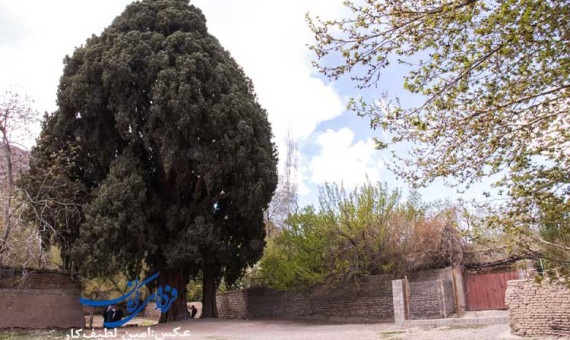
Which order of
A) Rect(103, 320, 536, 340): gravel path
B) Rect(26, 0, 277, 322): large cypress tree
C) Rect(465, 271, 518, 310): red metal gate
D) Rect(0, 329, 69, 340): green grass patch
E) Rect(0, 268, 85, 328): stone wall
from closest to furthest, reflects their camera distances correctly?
Rect(103, 320, 536, 340): gravel path, Rect(0, 329, 69, 340): green grass patch, Rect(0, 268, 85, 328): stone wall, Rect(465, 271, 518, 310): red metal gate, Rect(26, 0, 277, 322): large cypress tree

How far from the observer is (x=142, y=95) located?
16516 millimetres

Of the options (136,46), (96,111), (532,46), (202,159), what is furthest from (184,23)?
(532,46)

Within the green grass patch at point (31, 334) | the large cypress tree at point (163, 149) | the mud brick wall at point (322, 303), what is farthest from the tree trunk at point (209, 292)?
the green grass patch at point (31, 334)

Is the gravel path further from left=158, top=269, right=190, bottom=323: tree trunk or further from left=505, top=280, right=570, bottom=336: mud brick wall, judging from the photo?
left=158, top=269, right=190, bottom=323: tree trunk

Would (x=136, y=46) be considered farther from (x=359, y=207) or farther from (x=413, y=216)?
(x=413, y=216)

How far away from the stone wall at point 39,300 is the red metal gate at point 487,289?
13.6 meters

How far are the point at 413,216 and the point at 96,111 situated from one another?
12.3m

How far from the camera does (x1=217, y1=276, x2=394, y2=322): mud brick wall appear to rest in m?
15.7

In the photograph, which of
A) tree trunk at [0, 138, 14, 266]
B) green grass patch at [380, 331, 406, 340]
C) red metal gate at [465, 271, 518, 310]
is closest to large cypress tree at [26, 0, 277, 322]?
tree trunk at [0, 138, 14, 266]

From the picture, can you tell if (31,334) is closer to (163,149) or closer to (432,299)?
(163,149)

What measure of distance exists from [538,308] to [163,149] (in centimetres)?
1192

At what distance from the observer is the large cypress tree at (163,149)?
15102 mm

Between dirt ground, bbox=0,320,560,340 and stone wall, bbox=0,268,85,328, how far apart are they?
3.26 feet

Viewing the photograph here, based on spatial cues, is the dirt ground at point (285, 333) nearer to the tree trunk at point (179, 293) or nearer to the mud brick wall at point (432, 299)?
the tree trunk at point (179, 293)
